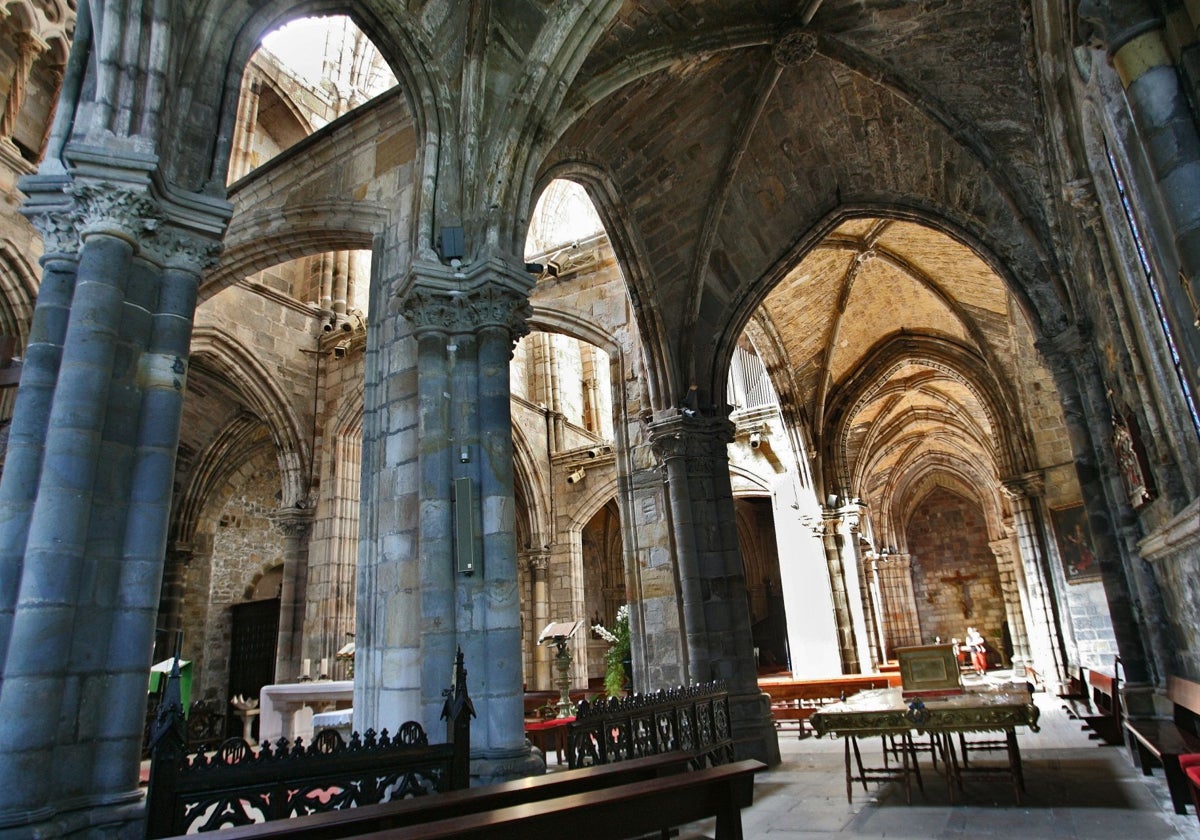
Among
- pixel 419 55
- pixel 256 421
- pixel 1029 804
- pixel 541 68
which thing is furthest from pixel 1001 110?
pixel 256 421

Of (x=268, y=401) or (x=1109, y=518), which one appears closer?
(x=1109, y=518)

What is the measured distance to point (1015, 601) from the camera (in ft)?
68.2

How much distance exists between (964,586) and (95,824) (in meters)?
28.7

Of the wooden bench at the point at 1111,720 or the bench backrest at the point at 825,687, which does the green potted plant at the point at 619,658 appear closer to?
the bench backrest at the point at 825,687

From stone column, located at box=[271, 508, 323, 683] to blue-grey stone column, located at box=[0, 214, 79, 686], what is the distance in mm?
10318

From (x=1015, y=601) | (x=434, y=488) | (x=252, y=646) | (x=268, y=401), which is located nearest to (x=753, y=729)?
(x=434, y=488)

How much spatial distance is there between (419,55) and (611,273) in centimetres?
579

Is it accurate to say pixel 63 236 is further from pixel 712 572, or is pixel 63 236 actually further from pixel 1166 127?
pixel 712 572

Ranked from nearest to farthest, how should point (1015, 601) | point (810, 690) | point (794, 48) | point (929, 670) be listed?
point (929, 670), point (794, 48), point (810, 690), point (1015, 601)

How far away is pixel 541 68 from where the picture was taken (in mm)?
6379

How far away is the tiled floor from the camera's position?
4672 mm

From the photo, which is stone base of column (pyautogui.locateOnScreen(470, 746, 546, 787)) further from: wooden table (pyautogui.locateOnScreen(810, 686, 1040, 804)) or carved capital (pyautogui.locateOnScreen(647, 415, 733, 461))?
carved capital (pyautogui.locateOnScreen(647, 415, 733, 461))

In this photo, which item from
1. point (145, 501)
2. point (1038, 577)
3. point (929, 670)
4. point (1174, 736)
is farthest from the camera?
point (1038, 577)

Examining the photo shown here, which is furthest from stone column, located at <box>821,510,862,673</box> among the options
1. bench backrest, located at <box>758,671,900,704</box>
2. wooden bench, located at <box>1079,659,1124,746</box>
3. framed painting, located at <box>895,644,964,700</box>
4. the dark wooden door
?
the dark wooden door
